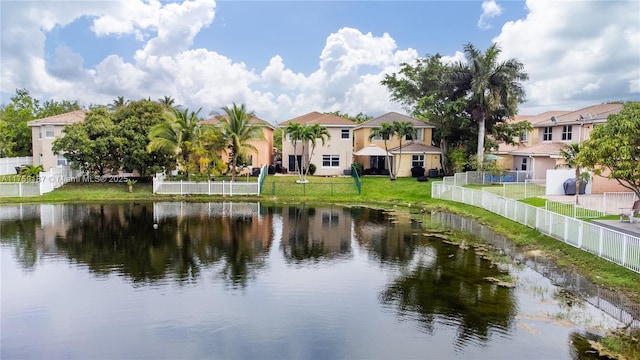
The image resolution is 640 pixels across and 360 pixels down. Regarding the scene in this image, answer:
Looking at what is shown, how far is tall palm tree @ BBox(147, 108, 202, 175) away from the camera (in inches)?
1384

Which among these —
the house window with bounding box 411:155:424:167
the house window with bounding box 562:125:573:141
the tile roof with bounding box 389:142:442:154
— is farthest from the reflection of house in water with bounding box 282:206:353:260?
the house window with bounding box 562:125:573:141

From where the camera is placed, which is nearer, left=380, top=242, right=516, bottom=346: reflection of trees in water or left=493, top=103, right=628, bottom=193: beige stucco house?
left=380, top=242, right=516, bottom=346: reflection of trees in water

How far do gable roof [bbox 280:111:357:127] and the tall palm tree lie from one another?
1025 cm

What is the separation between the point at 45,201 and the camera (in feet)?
107

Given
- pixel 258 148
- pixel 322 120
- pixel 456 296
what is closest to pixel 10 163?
pixel 258 148

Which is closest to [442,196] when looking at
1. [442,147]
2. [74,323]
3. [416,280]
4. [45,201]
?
[442,147]

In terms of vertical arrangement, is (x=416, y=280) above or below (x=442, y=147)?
below

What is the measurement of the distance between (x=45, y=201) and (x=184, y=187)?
9.62 metres

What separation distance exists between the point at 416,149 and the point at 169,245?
29.0 meters

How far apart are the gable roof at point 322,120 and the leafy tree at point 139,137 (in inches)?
484

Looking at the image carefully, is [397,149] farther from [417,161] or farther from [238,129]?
[238,129]

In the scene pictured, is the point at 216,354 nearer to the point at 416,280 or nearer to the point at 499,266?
the point at 416,280

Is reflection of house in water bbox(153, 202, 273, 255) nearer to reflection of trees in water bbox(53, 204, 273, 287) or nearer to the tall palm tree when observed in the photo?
reflection of trees in water bbox(53, 204, 273, 287)

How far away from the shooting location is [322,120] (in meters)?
45.6
